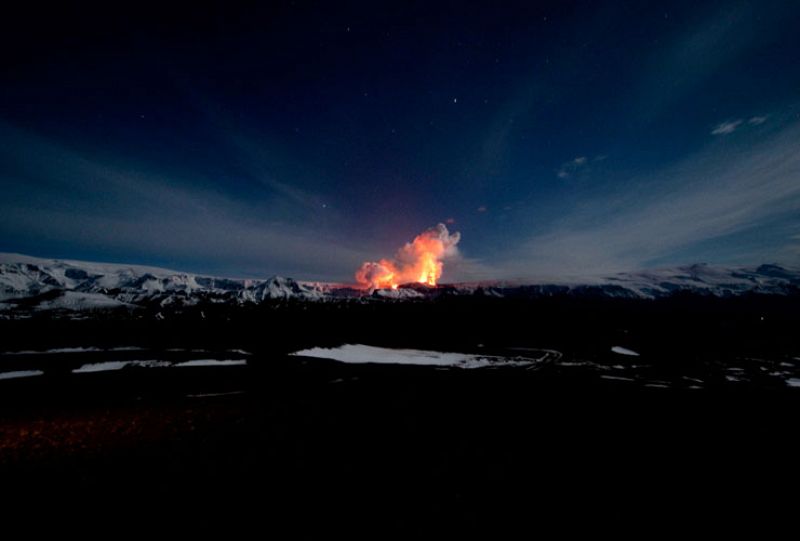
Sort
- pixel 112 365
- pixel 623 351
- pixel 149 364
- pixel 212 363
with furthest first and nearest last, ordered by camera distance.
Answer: pixel 623 351 < pixel 212 363 < pixel 149 364 < pixel 112 365

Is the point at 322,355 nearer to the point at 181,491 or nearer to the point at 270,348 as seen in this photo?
the point at 270,348

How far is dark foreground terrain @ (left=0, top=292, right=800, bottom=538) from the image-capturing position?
252 inches

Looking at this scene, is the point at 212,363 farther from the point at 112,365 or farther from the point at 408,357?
the point at 408,357

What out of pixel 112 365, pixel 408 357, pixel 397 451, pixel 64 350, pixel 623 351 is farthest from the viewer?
pixel 623 351

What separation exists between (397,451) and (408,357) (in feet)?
58.6

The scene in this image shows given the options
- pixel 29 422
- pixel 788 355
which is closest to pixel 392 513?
pixel 29 422

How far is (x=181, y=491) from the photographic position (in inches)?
278

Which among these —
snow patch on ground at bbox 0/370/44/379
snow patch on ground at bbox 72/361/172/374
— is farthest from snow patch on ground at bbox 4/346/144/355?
snow patch on ground at bbox 0/370/44/379

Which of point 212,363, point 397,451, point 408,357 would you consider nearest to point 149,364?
point 212,363

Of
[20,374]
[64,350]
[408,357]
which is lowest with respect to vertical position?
[20,374]

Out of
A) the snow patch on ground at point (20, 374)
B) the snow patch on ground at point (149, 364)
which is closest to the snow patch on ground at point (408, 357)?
the snow patch on ground at point (149, 364)

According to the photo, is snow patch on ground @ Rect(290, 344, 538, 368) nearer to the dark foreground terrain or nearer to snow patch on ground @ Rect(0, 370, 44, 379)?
the dark foreground terrain

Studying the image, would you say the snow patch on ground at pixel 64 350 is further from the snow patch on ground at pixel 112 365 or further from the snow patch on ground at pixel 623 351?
the snow patch on ground at pixel 623 351

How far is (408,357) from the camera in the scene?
87.7 feet
